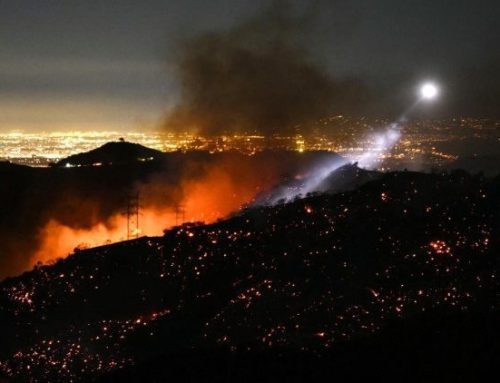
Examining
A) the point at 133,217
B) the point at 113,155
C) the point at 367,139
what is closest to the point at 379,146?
the point at 367,139

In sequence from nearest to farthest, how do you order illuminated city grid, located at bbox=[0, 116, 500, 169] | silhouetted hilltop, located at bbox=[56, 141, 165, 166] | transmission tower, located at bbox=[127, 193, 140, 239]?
transmission tower, located at bbox=[127, 193, 140, 239], illuminated city grid, located at bbox=[0, 116, 500, 169], silhouetted hilltop, located at bbox=[56, 141, 165, 166]

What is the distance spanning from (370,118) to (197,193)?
9.28 m

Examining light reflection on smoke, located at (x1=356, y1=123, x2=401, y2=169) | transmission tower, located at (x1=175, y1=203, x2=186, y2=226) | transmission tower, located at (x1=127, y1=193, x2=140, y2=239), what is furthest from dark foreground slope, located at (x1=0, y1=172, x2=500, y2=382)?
light reflection on smoke, located at (x1=356, y1=123, x2=401, y2=169)

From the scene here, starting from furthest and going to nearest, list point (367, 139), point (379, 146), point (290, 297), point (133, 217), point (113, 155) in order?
point (113, 155) → point (379, 146) → point (367, 139) → point (133, 217) → point (290, 297)

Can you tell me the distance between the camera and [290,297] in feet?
32.4

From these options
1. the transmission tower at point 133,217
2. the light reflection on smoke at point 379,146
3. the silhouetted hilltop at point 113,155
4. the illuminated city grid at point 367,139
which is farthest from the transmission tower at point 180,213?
the silhouetted hilltop at point 113,155

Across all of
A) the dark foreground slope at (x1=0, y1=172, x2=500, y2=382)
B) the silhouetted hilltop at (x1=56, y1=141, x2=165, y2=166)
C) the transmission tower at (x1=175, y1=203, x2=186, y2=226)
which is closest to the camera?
the dark foreground slope at (x1=0, y1=172, x2=500, y2=382)

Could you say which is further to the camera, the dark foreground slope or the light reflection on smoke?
the light reflection on smoke

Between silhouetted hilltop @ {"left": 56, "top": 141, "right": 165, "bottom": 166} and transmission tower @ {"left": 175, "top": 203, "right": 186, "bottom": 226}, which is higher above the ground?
silhouetted hilltop @ {"left": 56, "top": 141, "right": 165, "bottom": 166}

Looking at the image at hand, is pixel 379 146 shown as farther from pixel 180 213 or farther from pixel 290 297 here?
pixel 290 297

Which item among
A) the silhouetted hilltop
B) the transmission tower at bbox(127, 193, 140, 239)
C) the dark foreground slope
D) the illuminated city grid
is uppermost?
the illuminated city grid

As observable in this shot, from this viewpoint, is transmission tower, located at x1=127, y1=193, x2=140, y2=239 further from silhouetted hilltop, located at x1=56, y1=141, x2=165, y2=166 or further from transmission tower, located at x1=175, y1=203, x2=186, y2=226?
silhouetted hilltop, located at x1=56, y1=141, x2=165, y2=166

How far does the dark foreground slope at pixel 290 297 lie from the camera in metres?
8.07

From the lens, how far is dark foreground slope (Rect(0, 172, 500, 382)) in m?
8.07
